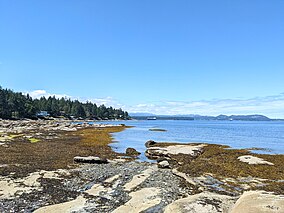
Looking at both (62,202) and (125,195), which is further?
(125,195)

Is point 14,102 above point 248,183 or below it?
above

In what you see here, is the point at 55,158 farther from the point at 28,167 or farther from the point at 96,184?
the point at 96,184

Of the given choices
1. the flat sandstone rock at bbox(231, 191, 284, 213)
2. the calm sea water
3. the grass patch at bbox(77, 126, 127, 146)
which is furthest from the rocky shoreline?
the grass patch at bbox(77, 126, 127, 146)

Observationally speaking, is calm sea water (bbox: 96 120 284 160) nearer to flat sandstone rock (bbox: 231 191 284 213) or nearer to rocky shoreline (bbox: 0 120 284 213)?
rocky shoreline (bbox: 0 120 284 213)

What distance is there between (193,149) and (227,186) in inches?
627

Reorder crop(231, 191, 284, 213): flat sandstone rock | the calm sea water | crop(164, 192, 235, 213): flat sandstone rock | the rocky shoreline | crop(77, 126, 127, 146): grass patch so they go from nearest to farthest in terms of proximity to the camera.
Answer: crop(231, 191, 284, 213): flat sandstone rock, crop(164, 192, 235, 213): flat sandstone rock, the rocky shoreline, the calm sea water, crop(77, 126, 127, 146): grass patch

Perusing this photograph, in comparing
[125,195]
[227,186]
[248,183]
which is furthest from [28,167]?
[248,183]

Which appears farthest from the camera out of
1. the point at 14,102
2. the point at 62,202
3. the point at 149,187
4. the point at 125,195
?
the point at 14,102

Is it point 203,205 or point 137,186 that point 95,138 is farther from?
point 203,205

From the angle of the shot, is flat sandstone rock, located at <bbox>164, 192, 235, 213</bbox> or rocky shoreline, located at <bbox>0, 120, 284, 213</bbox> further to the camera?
rocky shoreline, located at <bbox>0, 120, 284, 213</bbox>

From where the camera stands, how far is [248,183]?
1880cm

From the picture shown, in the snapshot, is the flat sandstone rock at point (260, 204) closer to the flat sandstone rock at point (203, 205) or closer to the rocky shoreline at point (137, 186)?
→ the rocky shoreline at point (137, 186)

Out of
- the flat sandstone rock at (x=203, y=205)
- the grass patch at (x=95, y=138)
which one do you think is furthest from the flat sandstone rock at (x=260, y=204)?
the grass patch at (x=95, y=138)

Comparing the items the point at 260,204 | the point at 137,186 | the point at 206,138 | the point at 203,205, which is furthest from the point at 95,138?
the point at 260,204
